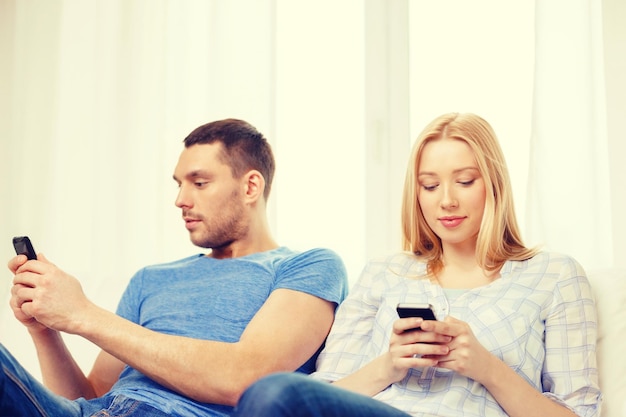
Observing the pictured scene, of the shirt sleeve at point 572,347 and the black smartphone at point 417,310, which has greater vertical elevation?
the black smartphone at point 417,310

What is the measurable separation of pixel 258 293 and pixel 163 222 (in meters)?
0.88

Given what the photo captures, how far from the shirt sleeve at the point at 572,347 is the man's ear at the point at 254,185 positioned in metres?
0.87

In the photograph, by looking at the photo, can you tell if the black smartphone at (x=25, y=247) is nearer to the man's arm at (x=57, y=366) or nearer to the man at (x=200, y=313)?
the man at (x=200, y=313)

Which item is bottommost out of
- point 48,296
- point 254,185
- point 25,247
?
point 48,296

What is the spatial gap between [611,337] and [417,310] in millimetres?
515

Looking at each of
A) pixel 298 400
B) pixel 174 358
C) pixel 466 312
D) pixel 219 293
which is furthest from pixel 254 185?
pixel 298 400

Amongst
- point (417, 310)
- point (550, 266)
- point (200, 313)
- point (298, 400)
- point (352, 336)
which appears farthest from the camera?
point (200, 313)

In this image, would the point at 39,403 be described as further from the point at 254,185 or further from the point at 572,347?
the point at 572,347

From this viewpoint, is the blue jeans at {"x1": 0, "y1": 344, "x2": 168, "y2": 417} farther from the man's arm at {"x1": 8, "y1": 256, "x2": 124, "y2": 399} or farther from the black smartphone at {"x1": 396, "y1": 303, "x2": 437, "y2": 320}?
the black smartphone at {"x1": 396, "y1": 303, "x2": 437, "y2": 320}

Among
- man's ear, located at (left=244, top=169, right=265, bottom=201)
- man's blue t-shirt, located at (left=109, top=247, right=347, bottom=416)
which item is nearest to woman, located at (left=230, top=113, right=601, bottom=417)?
man's blue t-shirt, located at (left=109, top=247, right=347, bottom=416)

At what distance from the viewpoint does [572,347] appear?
4.99ft

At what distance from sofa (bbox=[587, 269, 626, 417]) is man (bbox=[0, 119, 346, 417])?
604 millimetres

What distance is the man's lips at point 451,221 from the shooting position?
1.68 metres

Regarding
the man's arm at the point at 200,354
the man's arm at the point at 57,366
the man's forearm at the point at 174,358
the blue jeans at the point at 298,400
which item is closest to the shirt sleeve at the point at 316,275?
the man's arm at the point at 200,354
